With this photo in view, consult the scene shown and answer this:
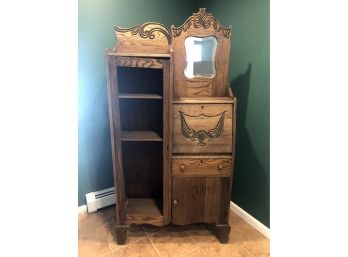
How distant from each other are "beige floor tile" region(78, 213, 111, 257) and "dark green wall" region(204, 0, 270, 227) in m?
1.11

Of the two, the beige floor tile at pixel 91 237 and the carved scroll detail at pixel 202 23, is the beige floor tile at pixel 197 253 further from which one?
the carved scroll detail at pixel 202 23

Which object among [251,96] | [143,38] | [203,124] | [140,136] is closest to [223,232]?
[203,124]

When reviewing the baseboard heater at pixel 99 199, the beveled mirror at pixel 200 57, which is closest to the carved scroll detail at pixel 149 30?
the beveled mirror at pixel 200 57

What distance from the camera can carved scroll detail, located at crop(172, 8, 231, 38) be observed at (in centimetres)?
Answer: 139

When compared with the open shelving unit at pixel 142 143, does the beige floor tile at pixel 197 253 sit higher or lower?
lower

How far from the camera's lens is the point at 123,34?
1.31 m

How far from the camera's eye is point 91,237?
5.12 ft

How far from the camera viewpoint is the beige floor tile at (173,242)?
1.44 meters

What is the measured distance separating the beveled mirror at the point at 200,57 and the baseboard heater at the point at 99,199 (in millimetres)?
1218

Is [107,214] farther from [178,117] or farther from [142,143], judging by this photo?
[178,117]

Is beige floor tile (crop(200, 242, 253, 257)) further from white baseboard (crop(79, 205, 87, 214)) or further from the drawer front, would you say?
white baseboard (crop(79, 205, 87, 214))

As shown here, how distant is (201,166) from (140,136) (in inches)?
17.9
